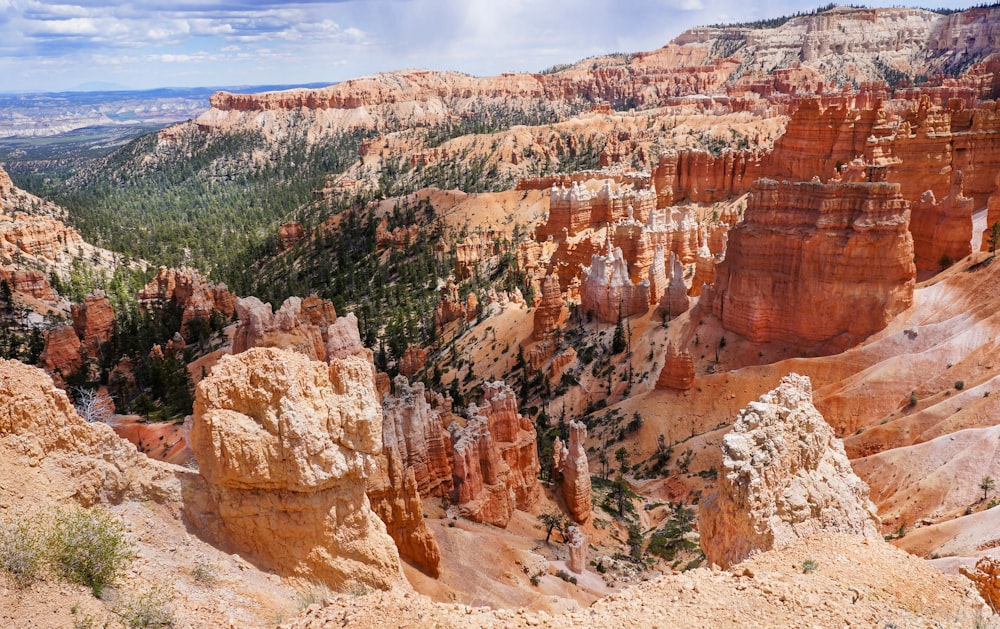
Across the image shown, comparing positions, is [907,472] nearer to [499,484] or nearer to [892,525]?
[892,525]

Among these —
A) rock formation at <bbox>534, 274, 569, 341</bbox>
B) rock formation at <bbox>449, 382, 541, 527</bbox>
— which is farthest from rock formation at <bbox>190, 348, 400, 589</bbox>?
rock formation at <bbox>534, 274, 569, 341</bbox>

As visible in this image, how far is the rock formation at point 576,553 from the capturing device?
70.9ft

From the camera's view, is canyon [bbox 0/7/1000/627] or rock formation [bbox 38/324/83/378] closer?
canyon [bbox 0/7/1000/627]

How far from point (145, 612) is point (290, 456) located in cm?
291

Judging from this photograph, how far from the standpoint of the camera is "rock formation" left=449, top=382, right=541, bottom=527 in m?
23.1

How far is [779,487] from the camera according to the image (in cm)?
1314

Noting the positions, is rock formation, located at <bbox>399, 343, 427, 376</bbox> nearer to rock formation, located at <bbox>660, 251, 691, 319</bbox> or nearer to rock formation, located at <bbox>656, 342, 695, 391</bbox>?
rock formation, located at <bbox>660, 251, 691, 319</bbox>

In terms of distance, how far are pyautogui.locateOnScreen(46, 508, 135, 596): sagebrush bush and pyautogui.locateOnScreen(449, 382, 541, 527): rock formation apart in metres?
14.7

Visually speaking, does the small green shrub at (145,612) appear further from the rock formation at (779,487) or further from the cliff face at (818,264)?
the cliff face at (818,264)

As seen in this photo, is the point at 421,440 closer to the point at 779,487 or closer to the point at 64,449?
the point at 779,487

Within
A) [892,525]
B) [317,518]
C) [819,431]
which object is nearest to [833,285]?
[892,525]

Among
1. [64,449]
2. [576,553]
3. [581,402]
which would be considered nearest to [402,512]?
[576,553]

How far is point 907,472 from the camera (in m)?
23.8

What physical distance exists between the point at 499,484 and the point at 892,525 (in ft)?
40.0
